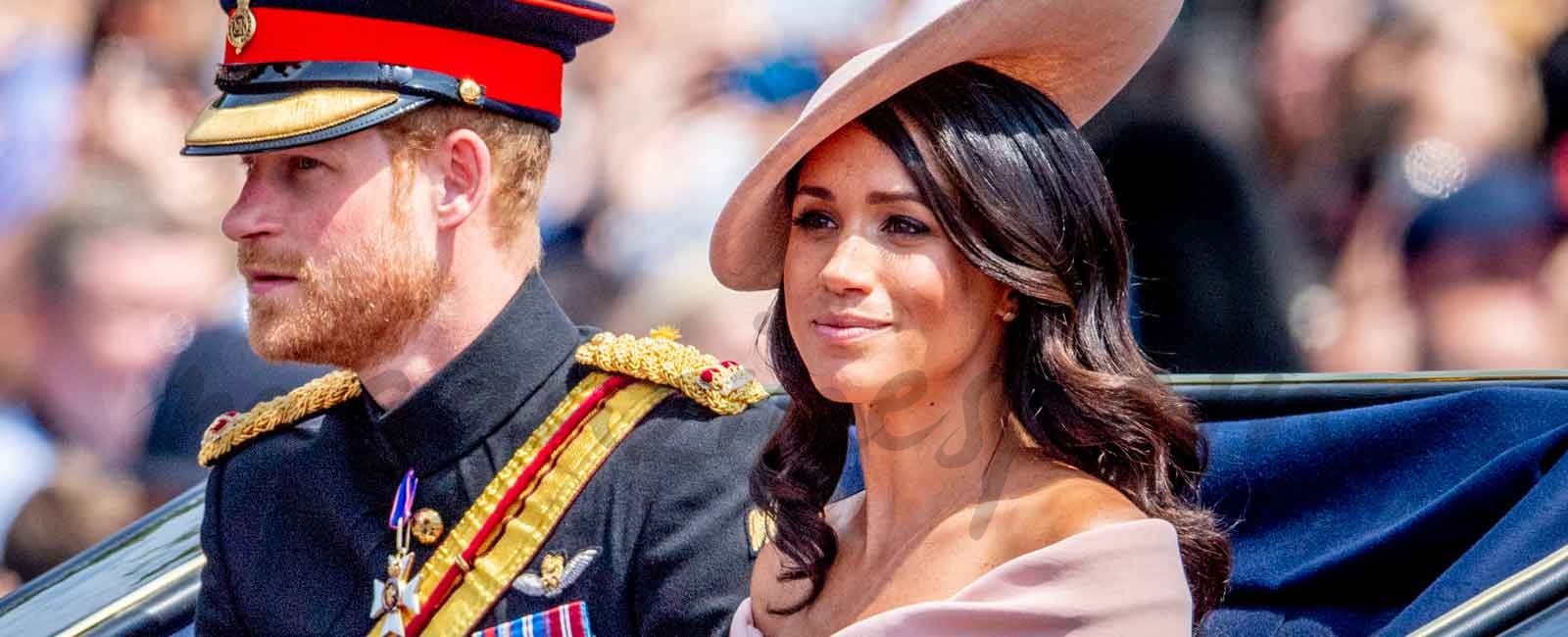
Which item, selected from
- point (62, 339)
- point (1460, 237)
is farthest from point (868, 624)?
point (62, 339)

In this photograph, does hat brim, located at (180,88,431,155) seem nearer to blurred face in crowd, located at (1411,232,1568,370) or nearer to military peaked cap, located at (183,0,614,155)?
military peaked cap, located at (183,0,614,155)

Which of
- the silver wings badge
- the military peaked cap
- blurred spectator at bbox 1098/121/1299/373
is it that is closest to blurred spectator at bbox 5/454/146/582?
the military peaked cap

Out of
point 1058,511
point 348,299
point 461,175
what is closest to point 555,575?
point 348,299

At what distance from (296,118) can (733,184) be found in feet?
4.89

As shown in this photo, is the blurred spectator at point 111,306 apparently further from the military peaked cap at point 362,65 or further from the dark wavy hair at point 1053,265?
the dark wavy hair at point 1053,265

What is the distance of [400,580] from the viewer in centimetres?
246

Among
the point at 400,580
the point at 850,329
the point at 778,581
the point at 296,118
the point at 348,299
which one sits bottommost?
the point at 400,580

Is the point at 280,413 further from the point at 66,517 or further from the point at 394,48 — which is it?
the point at 66,517

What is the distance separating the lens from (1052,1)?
194cm

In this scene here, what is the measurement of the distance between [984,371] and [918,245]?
0.18 metres

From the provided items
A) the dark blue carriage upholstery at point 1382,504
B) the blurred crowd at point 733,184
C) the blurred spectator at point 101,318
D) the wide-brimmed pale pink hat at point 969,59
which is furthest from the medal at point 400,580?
the blurred spectator at point 101,318

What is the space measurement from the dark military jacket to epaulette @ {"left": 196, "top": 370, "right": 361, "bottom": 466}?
0.02 metres

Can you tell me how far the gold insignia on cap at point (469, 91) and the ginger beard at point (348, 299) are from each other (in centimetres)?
15

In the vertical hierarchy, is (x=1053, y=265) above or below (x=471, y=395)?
above
